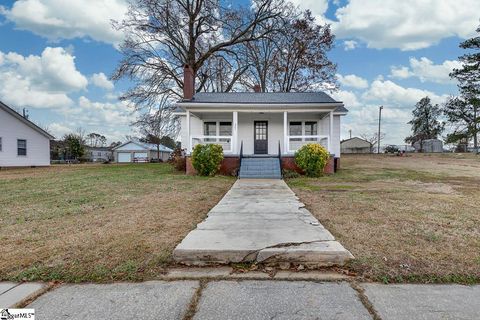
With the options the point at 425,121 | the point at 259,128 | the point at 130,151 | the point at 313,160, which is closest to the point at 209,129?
the point at 259,128

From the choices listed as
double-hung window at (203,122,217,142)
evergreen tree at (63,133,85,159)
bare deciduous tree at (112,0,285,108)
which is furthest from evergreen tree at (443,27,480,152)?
evergreen tree at (63,133,85,159)

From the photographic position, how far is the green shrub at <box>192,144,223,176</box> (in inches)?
489

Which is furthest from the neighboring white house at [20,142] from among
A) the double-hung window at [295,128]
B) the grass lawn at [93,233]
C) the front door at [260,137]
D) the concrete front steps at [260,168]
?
the double-hung window at [295,128]

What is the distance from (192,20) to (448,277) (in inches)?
944

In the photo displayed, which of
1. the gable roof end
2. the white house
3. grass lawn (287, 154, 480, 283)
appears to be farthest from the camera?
the gable roof end

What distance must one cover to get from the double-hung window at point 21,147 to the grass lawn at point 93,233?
1697cm

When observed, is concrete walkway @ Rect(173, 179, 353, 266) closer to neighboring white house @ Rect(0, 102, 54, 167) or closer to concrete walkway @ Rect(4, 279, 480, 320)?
concrete walkway @ Rect(4, 279, 480, 320)

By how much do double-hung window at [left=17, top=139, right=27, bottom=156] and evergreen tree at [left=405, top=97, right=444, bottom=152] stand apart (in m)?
59.8

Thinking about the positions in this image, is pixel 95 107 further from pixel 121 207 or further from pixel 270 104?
pixel 121 207

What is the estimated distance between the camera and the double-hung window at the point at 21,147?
2116cm

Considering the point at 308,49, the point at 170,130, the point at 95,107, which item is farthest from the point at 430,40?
the point at 95,107

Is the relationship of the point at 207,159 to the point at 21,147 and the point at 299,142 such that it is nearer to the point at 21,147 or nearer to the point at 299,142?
the point at 299,142

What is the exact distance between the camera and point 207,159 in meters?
12.4

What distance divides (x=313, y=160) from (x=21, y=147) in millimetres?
20980
